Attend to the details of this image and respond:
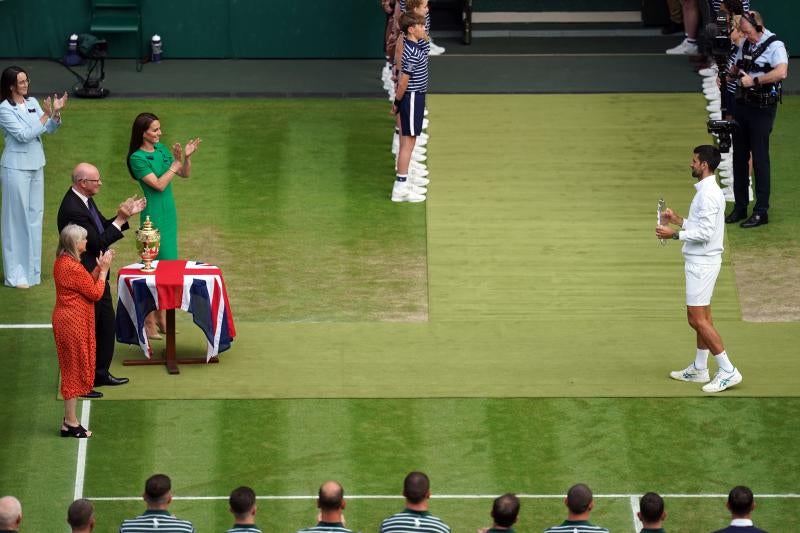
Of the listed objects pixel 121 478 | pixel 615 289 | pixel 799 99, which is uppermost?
pixel 799 99

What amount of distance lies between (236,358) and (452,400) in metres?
2.17

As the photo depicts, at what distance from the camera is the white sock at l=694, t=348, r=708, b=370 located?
15.1 metres

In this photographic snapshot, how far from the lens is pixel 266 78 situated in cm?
2303

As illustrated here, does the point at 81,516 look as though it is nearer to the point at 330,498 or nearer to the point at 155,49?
the point at 330,498

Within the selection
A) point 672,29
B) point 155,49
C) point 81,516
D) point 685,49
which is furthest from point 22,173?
point 672,29

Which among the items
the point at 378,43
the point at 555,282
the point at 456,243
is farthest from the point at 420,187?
the point at 378,43

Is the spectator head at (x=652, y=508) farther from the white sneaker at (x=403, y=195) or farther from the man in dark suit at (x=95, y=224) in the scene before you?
the white sneaker at (x=403, y=195)

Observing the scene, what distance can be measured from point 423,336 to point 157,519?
5.88m

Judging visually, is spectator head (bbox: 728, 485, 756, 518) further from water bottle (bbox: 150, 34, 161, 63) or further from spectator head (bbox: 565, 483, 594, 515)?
water bottle (bbox: 150, 34, 161, 63)

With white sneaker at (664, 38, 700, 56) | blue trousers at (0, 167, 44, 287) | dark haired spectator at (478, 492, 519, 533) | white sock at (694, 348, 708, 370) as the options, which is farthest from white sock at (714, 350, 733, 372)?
white sneaker at (664, 38, 700, 56)

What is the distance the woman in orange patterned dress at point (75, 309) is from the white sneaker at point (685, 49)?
1174 centimetres

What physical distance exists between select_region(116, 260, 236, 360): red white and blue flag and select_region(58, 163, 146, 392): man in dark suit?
12.4 inches

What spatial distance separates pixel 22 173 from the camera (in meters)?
17.1

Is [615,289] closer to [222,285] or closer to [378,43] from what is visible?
[222,285]
